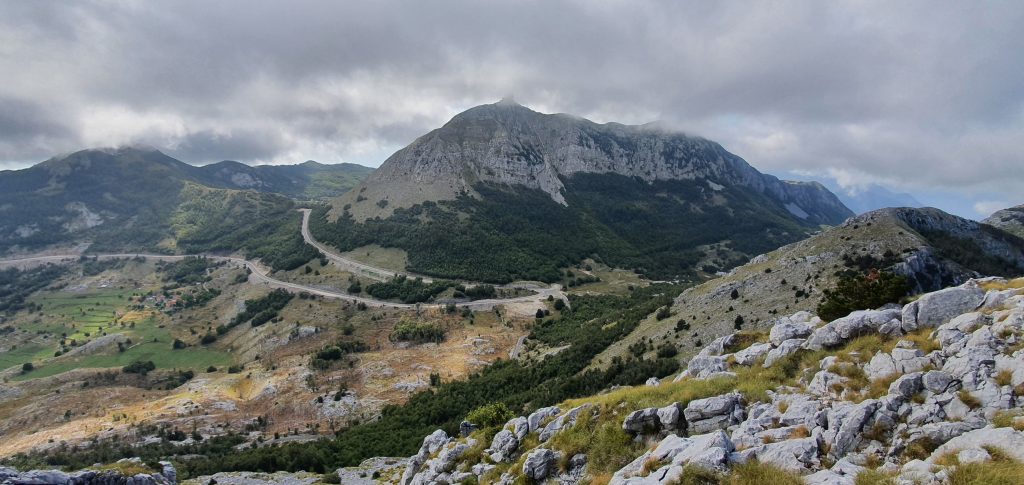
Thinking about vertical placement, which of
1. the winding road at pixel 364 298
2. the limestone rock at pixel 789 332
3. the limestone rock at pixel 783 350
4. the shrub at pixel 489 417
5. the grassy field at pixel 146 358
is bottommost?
the grassy field at pixel 146 358

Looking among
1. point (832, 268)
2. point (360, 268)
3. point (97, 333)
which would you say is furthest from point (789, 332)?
point (97, 333)

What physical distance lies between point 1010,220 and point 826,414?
173993 millimetres

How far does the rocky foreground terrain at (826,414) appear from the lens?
13156mm

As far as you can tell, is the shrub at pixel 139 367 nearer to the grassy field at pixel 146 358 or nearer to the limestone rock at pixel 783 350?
the grassy field at pixel 146 358

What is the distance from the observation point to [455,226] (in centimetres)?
18950

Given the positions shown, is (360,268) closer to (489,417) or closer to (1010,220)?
(489,417)

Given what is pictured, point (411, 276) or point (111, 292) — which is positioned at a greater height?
point (411, 276)

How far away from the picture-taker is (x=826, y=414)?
16000mm

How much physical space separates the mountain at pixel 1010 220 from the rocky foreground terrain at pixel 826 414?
147121 mm

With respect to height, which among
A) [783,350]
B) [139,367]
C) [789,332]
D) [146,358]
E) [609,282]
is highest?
[789,332]

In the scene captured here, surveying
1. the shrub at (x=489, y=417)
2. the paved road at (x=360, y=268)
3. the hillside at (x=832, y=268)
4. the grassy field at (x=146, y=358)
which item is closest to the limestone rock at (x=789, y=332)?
the shrub at (x=489, y=417)

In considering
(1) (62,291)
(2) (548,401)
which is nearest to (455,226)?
(2) (548,401)

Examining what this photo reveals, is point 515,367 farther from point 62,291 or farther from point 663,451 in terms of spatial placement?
point 62,291

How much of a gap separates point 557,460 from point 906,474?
13.2m
